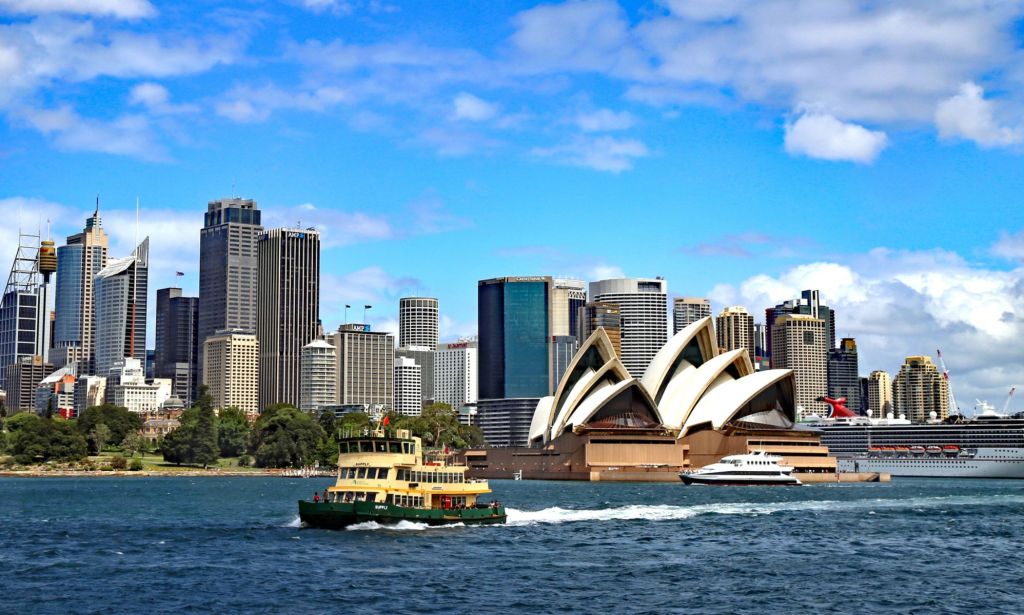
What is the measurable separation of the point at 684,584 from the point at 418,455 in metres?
20.2

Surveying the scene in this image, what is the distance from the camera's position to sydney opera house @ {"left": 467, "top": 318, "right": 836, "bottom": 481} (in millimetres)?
163625

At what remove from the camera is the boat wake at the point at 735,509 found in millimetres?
77375

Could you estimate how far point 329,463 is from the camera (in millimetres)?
196250

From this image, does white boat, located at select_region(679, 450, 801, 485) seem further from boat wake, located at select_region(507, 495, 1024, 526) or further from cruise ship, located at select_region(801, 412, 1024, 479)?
cruise ship, located at select_region(801, 412, 1024, 479)

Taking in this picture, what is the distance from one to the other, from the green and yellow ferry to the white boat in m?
76.9

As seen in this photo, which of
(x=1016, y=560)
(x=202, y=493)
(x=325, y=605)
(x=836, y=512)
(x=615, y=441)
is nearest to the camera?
(x=325, y=605)

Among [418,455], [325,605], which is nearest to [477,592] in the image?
[325,605]

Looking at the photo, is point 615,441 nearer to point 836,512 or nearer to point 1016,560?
point 836,512

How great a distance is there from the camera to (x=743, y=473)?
139 m

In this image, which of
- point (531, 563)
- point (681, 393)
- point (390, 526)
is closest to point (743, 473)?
point (681, 393)

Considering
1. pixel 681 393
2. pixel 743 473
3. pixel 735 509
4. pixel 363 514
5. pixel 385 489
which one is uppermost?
pixel 681 393

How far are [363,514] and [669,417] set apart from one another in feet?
361

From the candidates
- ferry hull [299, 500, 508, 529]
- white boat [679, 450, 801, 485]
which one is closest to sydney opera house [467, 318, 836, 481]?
white boat [679, 450, 801, 485]

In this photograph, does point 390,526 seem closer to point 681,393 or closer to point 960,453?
point 681,393
